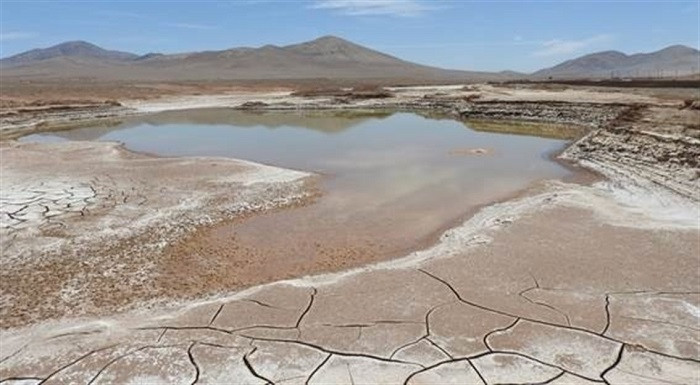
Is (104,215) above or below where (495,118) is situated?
below

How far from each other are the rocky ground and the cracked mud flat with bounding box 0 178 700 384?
0.7 inches

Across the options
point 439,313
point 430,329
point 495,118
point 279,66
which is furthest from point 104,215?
point 279,66

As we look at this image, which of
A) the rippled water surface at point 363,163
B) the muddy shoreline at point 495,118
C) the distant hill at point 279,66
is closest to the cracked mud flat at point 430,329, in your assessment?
the muddy shoreline at point 495,118

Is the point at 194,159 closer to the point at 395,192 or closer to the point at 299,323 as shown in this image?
the point at 395,192

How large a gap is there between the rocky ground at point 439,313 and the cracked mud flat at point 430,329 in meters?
0.02

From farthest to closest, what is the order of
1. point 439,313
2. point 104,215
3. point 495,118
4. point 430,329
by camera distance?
point 495,118 < point 104,215 < point 439,313 < point 430,329

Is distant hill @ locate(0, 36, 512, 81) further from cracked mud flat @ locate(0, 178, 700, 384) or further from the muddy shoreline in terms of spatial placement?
cracked mud flat @ locate(0, 178, 700, 384)

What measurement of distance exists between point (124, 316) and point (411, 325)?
318cm

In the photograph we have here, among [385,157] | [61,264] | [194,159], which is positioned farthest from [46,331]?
[385,157]

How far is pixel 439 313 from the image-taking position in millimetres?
6312

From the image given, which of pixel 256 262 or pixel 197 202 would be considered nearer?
pixel 256 262

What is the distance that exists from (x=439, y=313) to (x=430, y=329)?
1.21ft

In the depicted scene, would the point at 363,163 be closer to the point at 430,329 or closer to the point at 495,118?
the point at 430,329

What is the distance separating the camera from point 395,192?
1261 cm
